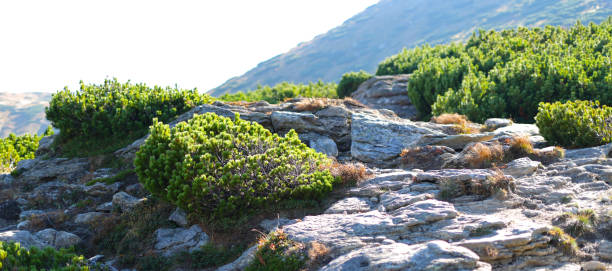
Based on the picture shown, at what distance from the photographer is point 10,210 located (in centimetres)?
1183

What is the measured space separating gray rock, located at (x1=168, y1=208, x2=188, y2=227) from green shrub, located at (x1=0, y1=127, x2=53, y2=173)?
11.1m

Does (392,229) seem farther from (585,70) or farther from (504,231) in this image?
(585,70)

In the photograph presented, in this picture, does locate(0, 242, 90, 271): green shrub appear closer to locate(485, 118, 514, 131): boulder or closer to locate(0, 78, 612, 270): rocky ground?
locate(0, 78, 612, 270): rocky ground

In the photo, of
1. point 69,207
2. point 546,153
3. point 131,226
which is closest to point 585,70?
point 546,153

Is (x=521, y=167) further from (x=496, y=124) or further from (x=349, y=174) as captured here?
(x=496, y=124)

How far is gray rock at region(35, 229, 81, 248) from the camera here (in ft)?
31.0

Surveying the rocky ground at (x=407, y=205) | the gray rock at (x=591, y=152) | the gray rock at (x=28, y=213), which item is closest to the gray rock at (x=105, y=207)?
the rocky ground at (x=407, y=205)

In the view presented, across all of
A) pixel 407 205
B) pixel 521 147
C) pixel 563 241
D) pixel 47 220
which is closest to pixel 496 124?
pixel 521 147

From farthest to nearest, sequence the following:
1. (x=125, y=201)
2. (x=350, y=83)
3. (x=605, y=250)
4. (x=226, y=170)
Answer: (x=350, y=83) < (x=125, y=201) < (x=226, y=170) < (x=605, y=250)

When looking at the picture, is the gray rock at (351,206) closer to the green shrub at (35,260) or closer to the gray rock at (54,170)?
the green shrub at (35,260)

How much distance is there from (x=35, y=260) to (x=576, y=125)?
1226 cm

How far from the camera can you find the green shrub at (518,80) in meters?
17.8

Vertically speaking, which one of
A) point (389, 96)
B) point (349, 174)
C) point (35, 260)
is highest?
point (35, 260)

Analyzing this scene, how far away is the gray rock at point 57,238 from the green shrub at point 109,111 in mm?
5660
